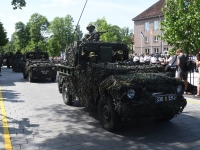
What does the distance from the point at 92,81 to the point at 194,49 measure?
9.18m

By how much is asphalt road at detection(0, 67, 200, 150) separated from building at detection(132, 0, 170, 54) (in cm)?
4990

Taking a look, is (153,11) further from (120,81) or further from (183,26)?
(120,81)

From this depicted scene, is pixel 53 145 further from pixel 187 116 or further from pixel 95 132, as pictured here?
pixel 187 116

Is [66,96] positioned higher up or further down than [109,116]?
higher up

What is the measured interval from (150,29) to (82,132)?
181ft

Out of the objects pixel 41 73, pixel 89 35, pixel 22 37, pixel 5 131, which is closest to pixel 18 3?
pixel 41 73

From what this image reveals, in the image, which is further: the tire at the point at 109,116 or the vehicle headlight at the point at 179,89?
the vehicle headlight at the point at 179,89

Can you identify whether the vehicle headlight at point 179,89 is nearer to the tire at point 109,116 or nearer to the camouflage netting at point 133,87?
the camouflage netting at point 133,87

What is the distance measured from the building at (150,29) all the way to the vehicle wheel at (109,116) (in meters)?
51.1

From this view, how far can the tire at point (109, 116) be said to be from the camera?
Result: 5801 millimetres

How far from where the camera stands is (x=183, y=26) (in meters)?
14.3

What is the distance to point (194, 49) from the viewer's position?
1433cm

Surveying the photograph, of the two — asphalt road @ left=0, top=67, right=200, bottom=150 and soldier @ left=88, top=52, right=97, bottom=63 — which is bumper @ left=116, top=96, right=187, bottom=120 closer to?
asphalt road @ left=0, top=67, right=200, bottom=150

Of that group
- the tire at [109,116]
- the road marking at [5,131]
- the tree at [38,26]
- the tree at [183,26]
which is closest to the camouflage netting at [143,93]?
the tire at [109,116]
